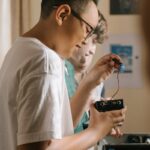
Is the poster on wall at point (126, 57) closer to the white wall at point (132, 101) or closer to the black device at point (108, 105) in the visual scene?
the white wall at point (132, 101)

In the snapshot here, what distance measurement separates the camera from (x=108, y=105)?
3.74ft

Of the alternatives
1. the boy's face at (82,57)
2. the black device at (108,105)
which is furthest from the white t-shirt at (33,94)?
the boy's face at (82,57)

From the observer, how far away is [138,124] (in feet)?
8.48

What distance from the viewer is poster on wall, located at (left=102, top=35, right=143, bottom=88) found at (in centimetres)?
256

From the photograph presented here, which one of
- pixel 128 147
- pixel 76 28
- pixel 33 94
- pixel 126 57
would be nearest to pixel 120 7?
pixel 126 57

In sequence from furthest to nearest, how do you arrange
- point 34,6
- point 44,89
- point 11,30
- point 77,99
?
point 34,6 < point 11,30 < point 77,99 < point 44,89

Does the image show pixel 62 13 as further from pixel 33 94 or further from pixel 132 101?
pixel 132 101

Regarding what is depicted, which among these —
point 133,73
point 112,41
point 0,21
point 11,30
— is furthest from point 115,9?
point 0,21

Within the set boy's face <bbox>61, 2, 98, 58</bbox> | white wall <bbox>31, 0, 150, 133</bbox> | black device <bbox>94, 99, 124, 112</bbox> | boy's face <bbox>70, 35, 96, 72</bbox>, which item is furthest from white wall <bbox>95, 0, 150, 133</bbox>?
boy's face <bbox>61, 2, 98, 58</bbox>

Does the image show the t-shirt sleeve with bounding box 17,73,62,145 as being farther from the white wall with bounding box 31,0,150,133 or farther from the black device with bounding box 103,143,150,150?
the white wall with bounding box 31,0,150,133

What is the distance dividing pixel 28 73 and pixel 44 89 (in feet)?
0.18

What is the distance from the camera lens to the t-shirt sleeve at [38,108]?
2.67ft

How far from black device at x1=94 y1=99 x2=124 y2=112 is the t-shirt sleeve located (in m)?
0.31

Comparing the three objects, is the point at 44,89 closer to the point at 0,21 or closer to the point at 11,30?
the point at 0,21
